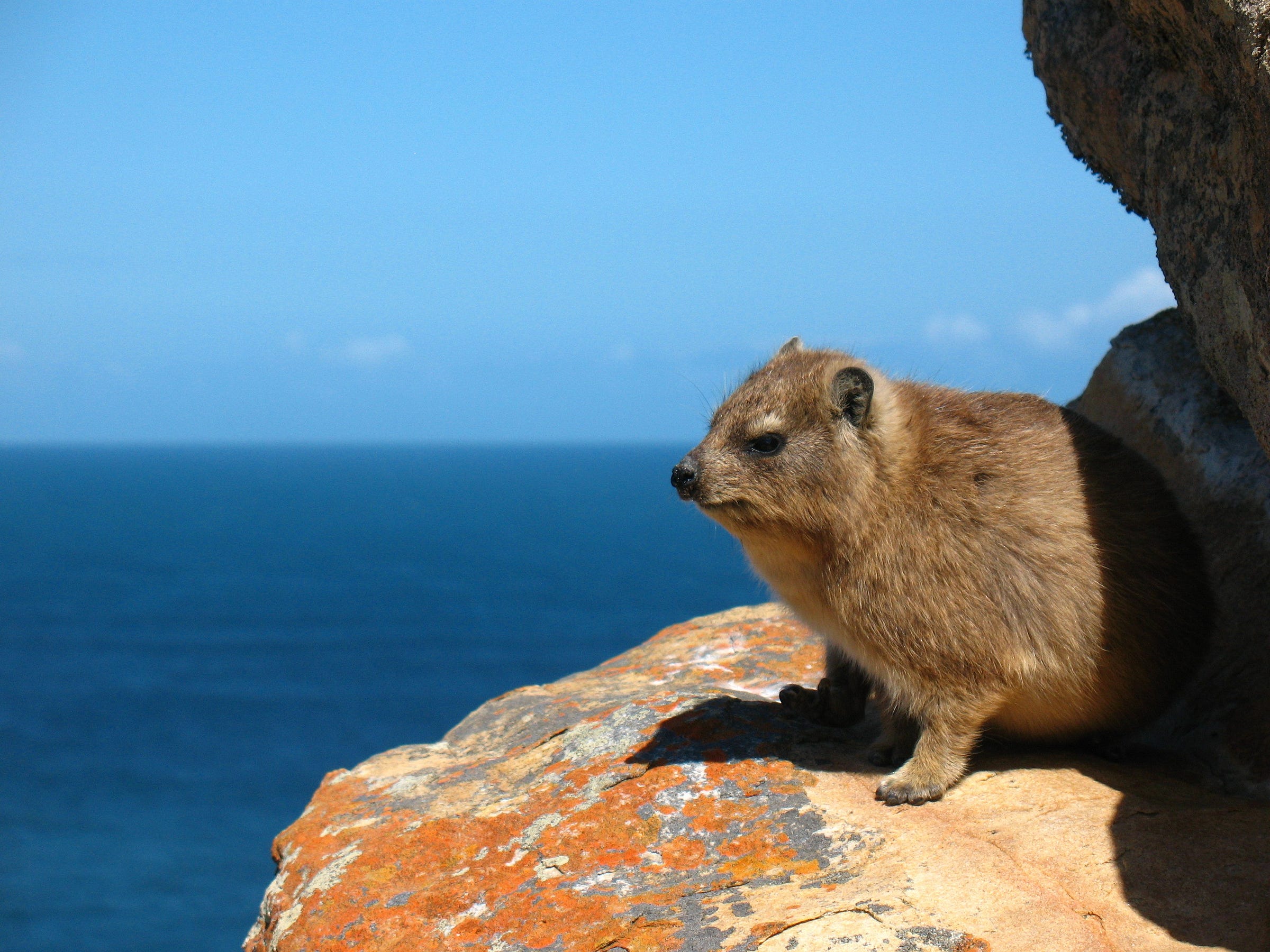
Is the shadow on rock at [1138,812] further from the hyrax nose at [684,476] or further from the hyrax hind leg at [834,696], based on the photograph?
the hyrax nose at [684,476]

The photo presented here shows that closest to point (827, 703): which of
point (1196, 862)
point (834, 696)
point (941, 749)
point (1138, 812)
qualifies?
point (834, 696)

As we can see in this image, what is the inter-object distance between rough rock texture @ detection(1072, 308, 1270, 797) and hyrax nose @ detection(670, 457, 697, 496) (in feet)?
8.90

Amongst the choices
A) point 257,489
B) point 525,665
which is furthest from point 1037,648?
point 257,489

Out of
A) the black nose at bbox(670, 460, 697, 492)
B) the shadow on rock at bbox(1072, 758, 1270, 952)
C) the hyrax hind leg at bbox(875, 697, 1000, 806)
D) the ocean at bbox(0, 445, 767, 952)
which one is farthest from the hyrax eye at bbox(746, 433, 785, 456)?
the shadow on rock at bbox(1072, 758, 1270, 952)

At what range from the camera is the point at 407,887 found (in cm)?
535

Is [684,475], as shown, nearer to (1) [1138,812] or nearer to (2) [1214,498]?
(1) [1138,812]

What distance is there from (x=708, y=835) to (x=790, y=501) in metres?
1.78

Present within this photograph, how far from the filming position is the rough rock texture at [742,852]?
430 cm

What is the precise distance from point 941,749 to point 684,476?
1.96 meters

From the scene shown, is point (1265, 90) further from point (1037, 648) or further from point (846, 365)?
point (1037, 648)

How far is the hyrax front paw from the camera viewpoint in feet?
17.6

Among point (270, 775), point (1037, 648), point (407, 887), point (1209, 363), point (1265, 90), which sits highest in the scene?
point (1265, 90)

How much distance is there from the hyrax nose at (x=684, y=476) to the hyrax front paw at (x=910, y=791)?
1.85m

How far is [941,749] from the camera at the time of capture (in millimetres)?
5504
